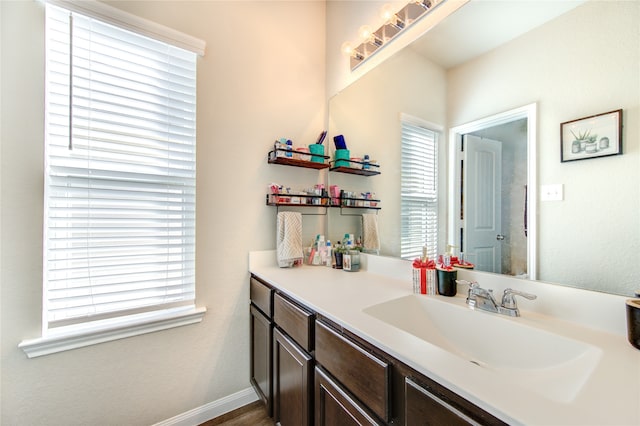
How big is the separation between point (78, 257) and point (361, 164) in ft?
4.99

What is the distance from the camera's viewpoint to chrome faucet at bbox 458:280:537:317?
31.4 inches

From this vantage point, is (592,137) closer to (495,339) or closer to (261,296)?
(495,339)

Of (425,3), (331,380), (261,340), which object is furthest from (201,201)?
(425,3)

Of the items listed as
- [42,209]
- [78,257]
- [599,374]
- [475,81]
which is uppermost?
[475,81]

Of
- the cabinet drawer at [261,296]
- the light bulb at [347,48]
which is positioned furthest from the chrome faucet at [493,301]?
the light bulb at [347,48]

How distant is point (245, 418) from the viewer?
1416mm

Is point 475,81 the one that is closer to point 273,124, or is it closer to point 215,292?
point 273,124

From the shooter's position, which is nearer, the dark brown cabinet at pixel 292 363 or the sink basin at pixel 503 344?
the sink basin at pixel 503 344

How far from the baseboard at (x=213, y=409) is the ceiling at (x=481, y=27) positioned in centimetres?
208

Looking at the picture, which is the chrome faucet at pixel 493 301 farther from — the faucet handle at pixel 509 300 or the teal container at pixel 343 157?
the teal container at pixel 343 157

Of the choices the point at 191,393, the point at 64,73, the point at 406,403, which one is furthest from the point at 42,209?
the point at 406,403

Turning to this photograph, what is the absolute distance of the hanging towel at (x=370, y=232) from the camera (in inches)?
58.9

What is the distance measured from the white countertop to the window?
667 millimetres

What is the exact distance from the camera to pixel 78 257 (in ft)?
3.62
